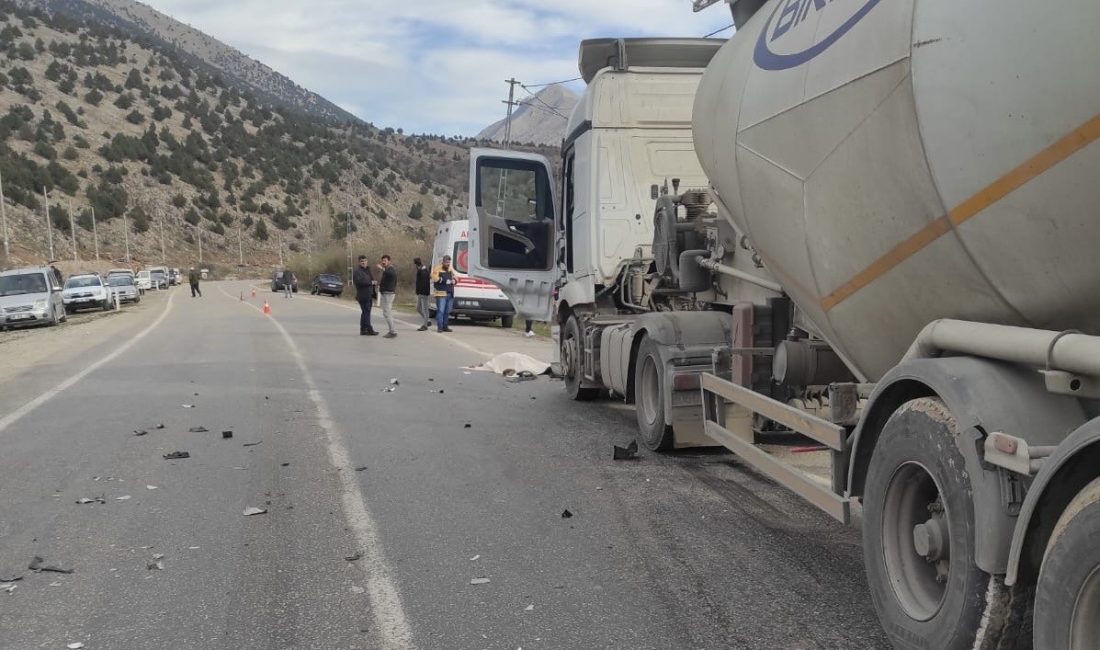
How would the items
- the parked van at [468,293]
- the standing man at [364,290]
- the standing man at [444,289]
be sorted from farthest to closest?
the parked van at [468,293] < the standing man at [444,289] < the standing man at [364,290]

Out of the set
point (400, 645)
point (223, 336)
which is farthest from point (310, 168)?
point (400, 645)

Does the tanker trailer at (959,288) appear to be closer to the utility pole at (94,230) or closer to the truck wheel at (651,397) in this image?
the truck wheel at (651,397)

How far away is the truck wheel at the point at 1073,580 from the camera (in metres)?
2.24

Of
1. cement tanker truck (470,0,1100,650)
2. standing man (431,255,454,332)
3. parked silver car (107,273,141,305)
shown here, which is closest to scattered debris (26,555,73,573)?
cement tanker truck (470,0,1100,650)

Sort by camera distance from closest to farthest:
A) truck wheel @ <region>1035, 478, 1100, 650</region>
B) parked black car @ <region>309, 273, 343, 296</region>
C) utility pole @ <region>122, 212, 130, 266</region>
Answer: truck wheel @ <region>1035, 478, 1100, 650</region>
parked black car @ <region>309, 273, 343, 296</region>
utility pole @ <region>122, 212, 130, 266</region>

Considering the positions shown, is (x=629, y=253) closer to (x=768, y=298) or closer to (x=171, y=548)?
(x=768, y=298)

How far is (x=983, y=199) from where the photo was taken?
290cm

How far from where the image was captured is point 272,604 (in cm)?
392

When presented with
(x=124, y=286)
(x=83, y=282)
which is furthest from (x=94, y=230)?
(x=83, y=282)

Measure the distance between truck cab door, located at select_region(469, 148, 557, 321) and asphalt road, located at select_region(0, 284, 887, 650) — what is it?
223 cm

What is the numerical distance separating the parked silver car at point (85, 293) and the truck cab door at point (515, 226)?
25.5 metres

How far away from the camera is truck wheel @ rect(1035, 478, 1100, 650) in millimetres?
2238

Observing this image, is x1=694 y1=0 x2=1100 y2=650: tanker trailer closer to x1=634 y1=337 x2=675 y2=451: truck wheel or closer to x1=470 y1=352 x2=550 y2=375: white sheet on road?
x1=634 y1=337 x2=675 y2=451: truck wheel

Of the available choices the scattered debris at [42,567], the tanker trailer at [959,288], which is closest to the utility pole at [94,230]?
the scattered debris at [42,567]
